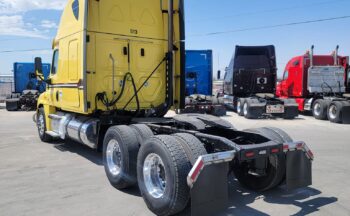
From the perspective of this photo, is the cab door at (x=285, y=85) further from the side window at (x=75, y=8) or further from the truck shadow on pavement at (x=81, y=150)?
the side window at (x=75, y=8)

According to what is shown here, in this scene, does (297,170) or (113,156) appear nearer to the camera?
(297,170)

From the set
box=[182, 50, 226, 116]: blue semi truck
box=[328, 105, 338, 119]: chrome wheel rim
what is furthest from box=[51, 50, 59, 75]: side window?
box=[328, 105, 338, 119]: chrome wheel rim

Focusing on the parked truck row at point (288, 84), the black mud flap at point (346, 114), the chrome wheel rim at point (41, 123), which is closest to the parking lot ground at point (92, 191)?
the chrome wheel rim at point (41, 123)

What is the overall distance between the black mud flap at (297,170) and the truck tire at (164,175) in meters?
1.44

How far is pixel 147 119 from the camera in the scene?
23.2 feet

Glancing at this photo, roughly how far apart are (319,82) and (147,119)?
12645 mm

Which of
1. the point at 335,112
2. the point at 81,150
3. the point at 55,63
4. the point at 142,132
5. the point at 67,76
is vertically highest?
the point at 55,63

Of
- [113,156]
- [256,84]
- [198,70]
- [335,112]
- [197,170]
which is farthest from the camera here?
[256,84]

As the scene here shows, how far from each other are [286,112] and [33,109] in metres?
15.8

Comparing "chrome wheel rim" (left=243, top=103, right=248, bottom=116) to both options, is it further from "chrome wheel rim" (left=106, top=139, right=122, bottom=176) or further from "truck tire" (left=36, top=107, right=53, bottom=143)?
"chrome wheel rim" (left=106, top=139, right=122, bottom=176)

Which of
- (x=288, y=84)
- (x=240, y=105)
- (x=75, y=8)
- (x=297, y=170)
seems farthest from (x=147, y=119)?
(x=288, y=84)

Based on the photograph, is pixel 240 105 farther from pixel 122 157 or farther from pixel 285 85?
pixel 122 157

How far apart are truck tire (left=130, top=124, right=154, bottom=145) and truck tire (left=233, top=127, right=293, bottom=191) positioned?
4.57 ft

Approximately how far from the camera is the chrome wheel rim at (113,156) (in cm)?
580
